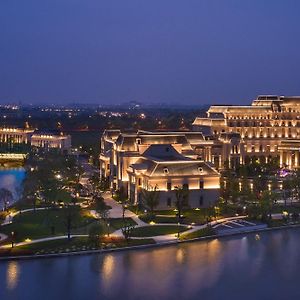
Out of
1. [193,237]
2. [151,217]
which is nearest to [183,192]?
[151,217]

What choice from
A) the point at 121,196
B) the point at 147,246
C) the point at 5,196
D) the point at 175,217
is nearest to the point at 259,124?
the point at 121,196

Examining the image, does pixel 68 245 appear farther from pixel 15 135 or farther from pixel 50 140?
pixel 15 135

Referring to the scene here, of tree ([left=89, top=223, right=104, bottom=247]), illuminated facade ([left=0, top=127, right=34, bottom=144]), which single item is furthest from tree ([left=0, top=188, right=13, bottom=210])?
illuminated facade ([left=0, top=127, right=34, bottom=144])

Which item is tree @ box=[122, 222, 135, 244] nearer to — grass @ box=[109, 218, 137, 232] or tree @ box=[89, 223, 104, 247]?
grass @ box=[109, 218, 137, 232]

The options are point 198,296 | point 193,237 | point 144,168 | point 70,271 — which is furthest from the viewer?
point 144,168

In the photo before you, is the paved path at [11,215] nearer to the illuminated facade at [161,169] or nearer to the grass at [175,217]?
the illuminated facade at [161,169]

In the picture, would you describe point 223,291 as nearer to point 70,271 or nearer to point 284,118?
point 70,271
